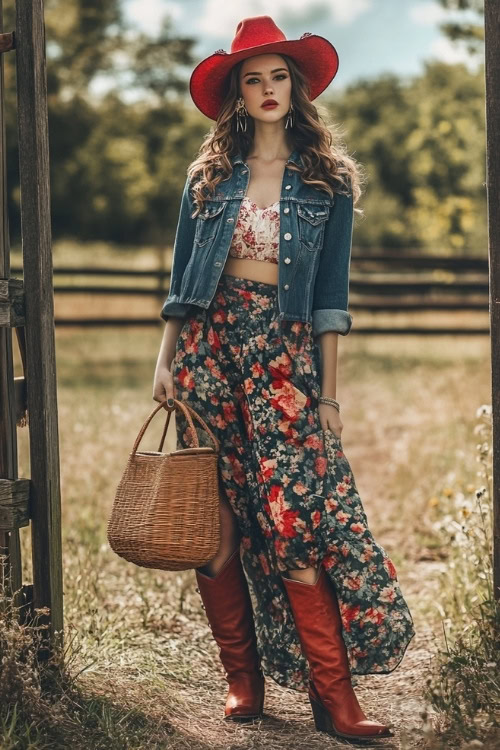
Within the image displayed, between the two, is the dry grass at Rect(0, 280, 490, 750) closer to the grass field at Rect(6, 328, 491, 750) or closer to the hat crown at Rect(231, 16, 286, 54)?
Result: the grass field at Rect(6, 328, 491, 750)

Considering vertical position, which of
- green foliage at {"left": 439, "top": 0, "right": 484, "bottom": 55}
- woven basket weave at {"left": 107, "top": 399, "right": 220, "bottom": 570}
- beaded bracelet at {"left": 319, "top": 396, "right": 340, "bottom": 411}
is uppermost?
green foliage at {"left": 439, "top": 0, "right": 484, "bottom": 55}

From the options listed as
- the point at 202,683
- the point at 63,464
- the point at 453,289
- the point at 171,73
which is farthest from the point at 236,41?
the point at 171,73

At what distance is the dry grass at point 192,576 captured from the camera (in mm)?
3293

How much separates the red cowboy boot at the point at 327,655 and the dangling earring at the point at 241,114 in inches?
57.8

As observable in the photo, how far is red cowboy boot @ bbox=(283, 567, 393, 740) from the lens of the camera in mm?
3254

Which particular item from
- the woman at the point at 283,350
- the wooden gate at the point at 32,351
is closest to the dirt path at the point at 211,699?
the woman at the point at 283,350

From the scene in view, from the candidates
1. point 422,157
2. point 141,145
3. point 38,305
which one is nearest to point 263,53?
point 38,305

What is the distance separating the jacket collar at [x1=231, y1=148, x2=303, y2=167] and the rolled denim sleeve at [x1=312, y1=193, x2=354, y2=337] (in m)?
0.19

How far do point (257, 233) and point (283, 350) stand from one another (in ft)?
1.25

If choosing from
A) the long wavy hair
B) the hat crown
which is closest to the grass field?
the long wavy hair

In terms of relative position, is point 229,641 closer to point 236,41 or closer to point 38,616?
point 38,616

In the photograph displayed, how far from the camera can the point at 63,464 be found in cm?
695

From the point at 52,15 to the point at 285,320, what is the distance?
2836cm

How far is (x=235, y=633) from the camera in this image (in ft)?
11.5
